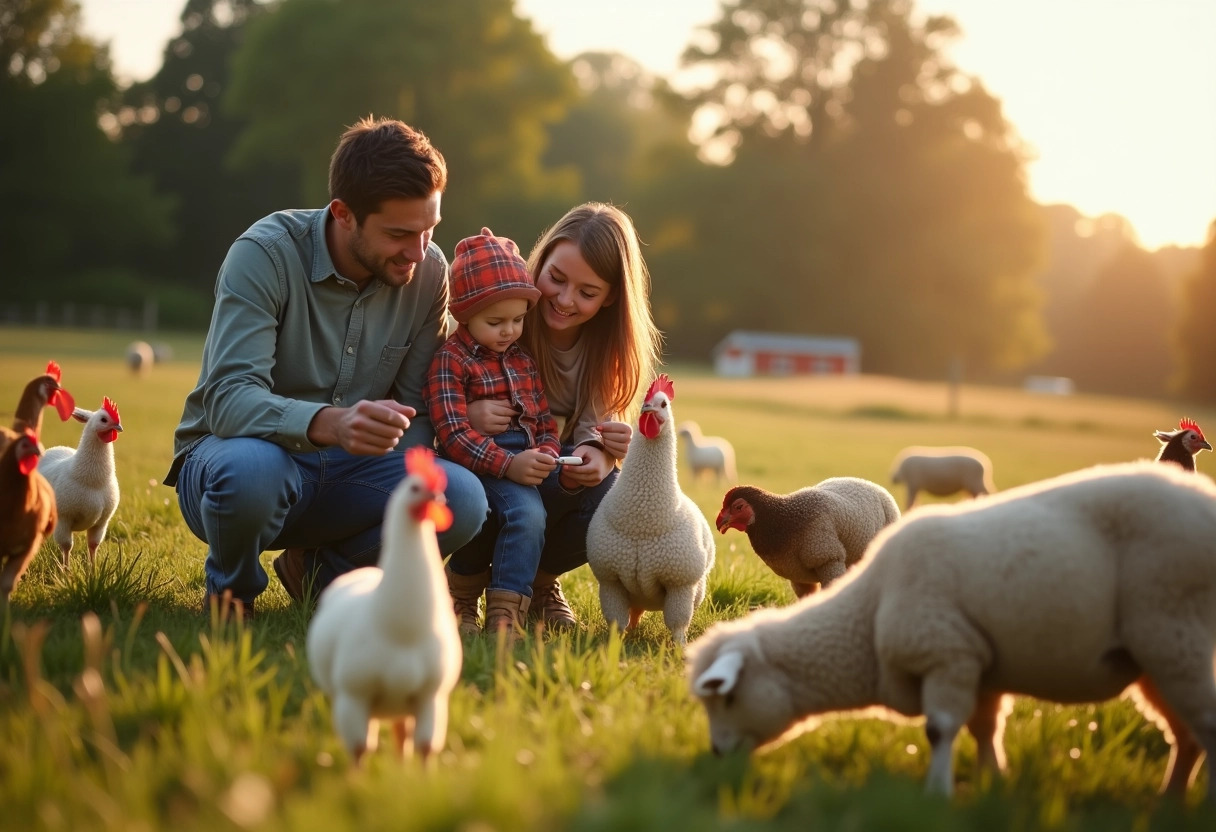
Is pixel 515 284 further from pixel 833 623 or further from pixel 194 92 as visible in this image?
pixel 194 92

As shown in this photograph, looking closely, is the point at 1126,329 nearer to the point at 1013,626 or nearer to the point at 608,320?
the point at 608,320

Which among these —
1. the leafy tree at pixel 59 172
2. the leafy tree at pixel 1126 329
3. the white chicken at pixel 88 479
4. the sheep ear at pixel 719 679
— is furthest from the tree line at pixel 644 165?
the sheep ear at pixel 719 679

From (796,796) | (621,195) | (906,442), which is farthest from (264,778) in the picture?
(621,195)

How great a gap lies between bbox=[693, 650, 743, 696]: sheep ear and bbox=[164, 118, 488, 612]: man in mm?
1503

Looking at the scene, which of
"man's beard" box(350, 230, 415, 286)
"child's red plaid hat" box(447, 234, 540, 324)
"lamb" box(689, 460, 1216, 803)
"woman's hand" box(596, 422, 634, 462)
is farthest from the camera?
"woman's hand" box(596, 422, 634, 462)

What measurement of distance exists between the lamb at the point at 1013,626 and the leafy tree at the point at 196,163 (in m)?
47.4

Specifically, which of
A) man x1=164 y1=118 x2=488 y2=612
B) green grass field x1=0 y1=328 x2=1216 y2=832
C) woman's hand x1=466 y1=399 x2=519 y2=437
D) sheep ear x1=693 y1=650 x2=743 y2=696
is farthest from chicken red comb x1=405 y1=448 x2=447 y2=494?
woman's hand x1=466 y1=399 x2=519 y2=437

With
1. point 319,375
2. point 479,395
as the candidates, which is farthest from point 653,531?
point 319,375

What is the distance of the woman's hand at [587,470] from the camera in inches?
183

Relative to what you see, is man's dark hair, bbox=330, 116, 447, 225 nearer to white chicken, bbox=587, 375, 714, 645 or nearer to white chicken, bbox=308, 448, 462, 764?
white chicken, bbox=587, 375, 714, 645

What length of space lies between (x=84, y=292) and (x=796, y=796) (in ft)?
155

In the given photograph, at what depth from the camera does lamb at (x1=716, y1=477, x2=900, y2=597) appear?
4.64 meters

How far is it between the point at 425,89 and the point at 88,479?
44564mm

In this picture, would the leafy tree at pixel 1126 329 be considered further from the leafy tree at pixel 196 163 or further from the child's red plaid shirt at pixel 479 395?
the child's red plaid shirt at pixel 479 395
